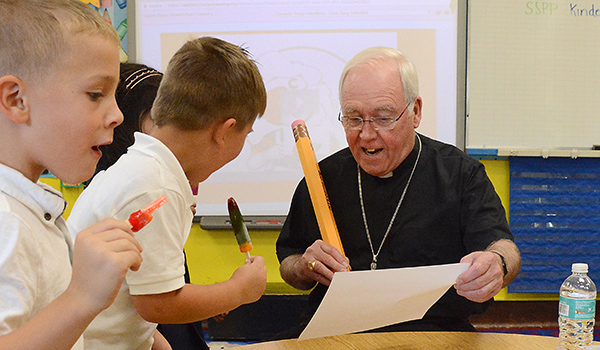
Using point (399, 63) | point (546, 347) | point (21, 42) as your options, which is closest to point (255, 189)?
point (399, 63)

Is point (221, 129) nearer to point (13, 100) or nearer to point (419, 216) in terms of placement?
point (13, 100)

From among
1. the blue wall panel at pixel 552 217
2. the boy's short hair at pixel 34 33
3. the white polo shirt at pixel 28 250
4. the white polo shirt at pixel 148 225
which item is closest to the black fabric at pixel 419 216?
the white polo shirt at pixel 148 225

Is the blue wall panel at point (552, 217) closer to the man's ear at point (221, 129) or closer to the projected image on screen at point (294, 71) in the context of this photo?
the projected image on screen at point (294, 71)

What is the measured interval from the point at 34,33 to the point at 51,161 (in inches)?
7.3

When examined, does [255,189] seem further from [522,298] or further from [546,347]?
[546,347]

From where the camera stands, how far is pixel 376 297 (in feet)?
3.74

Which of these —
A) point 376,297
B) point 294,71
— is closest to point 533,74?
point 294,71

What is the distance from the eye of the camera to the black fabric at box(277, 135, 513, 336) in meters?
1.73

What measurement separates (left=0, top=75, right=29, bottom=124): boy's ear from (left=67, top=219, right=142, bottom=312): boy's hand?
203 millimetres

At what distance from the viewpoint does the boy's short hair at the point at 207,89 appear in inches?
48.1

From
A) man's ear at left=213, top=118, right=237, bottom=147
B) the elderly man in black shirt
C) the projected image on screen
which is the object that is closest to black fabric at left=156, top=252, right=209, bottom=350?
the elderly man in black shirt

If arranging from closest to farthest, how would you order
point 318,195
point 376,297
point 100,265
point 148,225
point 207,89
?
point 100,265 → point 148,225 → point 376,297 → point 207,89 → point 318,195

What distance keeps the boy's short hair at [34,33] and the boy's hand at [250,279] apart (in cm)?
56

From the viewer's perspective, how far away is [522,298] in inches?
129
